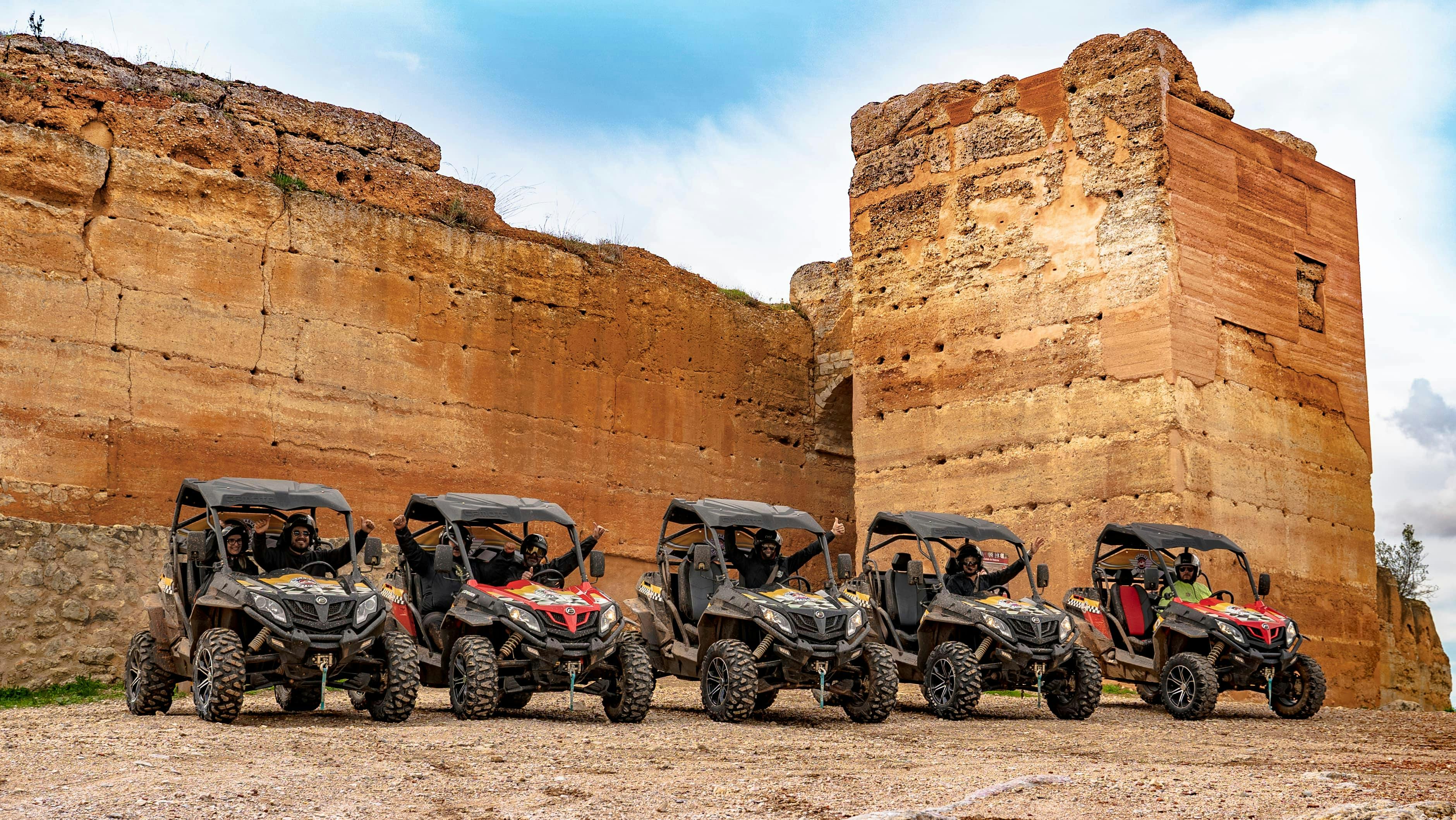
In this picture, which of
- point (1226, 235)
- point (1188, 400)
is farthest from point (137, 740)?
point (1226, 235)

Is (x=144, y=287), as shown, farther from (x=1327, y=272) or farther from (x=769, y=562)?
(x=1327, y=272)

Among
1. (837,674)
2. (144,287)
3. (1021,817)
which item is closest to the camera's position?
(1021,817)

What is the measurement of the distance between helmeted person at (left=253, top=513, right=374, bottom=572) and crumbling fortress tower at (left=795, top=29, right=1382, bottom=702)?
846cm

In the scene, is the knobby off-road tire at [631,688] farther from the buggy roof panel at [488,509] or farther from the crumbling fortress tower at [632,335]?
the crumbling fortress tower at [632,335]

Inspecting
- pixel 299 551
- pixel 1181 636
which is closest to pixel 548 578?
pixel 299 551

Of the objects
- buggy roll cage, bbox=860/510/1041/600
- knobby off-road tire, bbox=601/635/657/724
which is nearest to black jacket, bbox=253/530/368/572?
knobby off-road tire, bbox=601/635/657/724

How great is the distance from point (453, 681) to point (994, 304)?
366 inches

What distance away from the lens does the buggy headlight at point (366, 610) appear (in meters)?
8.99

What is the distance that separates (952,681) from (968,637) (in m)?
0.68

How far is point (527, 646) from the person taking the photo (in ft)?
31.2

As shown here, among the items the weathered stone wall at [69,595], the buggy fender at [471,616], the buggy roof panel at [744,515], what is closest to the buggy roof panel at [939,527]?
the buggy roof panel at [744,515]

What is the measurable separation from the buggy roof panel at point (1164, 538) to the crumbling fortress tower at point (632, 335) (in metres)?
1.51

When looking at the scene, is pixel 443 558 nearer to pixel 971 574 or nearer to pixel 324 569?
pixel 324 569

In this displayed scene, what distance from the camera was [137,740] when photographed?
7.57 meters
